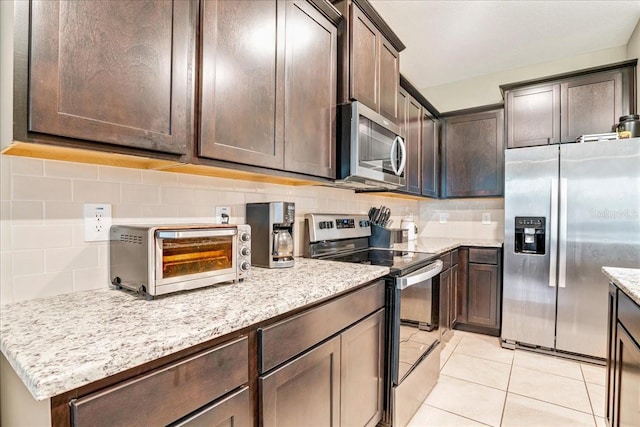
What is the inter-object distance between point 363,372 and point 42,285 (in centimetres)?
128

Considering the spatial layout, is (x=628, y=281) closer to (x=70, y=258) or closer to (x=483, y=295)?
(x=483, y=295)

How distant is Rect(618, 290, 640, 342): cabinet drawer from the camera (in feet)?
3.90

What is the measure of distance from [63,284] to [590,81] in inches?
152

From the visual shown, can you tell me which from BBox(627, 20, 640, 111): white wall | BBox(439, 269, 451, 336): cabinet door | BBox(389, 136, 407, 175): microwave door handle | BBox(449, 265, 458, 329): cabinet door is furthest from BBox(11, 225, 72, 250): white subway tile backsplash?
BBox(627, 20, 640, 111): white wall

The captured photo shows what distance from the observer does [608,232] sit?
8.07 feet

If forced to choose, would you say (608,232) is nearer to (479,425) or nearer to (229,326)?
(479,425)

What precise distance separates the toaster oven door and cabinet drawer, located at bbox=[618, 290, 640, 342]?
1500mm

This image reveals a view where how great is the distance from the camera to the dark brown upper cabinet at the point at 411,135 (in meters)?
2.80

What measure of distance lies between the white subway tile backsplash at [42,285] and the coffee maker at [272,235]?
2.50ft

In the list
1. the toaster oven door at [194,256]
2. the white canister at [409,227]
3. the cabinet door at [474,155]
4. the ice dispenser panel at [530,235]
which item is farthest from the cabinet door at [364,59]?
the cabinet door at [474,155]

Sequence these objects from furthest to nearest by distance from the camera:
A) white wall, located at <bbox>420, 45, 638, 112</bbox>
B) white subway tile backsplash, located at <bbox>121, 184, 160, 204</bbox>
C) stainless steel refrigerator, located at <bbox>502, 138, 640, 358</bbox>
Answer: white wall, located at <bbox>420, 45, 638, 112</bbox>
stainless steel refrigerator, located at <bbox>502, 138, 640, 358</bbox>
white subway tile backsplash, located at <bbox>121, 184, 160, 204</bbox>

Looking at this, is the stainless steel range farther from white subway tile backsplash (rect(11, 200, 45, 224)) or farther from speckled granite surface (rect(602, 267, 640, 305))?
white subway tile backsplash (rect(11, 200, 45, 224))

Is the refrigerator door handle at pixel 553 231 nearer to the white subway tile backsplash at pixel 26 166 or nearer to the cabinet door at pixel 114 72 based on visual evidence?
the cabinet door at pixel 114 72

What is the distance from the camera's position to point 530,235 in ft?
9.09
